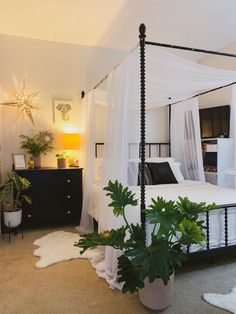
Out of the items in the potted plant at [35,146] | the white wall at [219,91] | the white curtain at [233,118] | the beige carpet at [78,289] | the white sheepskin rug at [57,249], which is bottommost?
the beige carpet at [78,289]

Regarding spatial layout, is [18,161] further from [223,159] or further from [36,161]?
[223,159]

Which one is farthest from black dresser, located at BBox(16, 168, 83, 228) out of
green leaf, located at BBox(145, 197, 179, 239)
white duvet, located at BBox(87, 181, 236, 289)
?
green leaf, located at BBox(145, 197, 179, 239)

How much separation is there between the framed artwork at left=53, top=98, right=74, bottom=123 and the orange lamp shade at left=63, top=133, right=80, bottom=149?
0.39 meters

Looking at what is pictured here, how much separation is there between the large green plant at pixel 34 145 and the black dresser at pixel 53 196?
35 centimetres

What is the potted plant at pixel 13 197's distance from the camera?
350cm

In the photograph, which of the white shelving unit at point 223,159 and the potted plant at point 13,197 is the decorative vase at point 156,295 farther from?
the white shelving unit at point 223,159

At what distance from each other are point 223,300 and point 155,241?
0.76 m

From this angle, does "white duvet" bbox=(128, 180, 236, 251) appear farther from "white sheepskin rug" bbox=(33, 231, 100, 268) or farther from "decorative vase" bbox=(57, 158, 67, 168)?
"decorative vase" bbox=(57, 158, 67, 168)

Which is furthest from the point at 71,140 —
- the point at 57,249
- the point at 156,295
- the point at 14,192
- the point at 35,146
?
the point at 156,295

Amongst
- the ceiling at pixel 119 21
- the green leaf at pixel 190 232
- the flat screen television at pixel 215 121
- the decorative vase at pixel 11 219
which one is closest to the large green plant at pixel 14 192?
the decorative vase at pixel 11 219

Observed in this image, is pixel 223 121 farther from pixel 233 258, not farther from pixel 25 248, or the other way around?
pixel 25 248

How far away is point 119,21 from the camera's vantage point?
→ 140 inches

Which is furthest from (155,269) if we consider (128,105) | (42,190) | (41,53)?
(41,53)

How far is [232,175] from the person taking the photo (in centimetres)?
403
